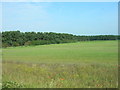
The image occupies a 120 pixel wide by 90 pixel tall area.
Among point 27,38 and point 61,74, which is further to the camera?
point 27,38

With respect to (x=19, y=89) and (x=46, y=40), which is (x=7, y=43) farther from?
(x=19, y=89)

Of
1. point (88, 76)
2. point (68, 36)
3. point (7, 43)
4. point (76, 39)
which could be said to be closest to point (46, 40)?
point (7, 43)

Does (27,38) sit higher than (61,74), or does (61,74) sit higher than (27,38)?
(27,38)

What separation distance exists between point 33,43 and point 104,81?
1010 inches

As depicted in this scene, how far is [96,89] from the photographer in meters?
4.14

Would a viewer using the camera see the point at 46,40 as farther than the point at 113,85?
Yes

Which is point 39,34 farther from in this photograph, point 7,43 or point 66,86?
point 66,86

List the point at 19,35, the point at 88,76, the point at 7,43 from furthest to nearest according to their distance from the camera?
the point at 7,43 < the point at 19,35 < the point at 88,76

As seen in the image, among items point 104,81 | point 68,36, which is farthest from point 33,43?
point 104,81

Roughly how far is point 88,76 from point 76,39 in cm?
4882

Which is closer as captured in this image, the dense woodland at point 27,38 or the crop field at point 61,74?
the crop field at point 61,74

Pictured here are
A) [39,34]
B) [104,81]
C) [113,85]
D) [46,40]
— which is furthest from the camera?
[46,40]

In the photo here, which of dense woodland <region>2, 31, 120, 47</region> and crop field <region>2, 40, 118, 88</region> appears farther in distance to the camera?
dense woodland <region>2, 31, 120, 47</region>

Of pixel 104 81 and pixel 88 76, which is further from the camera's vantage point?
pixel 88 76
